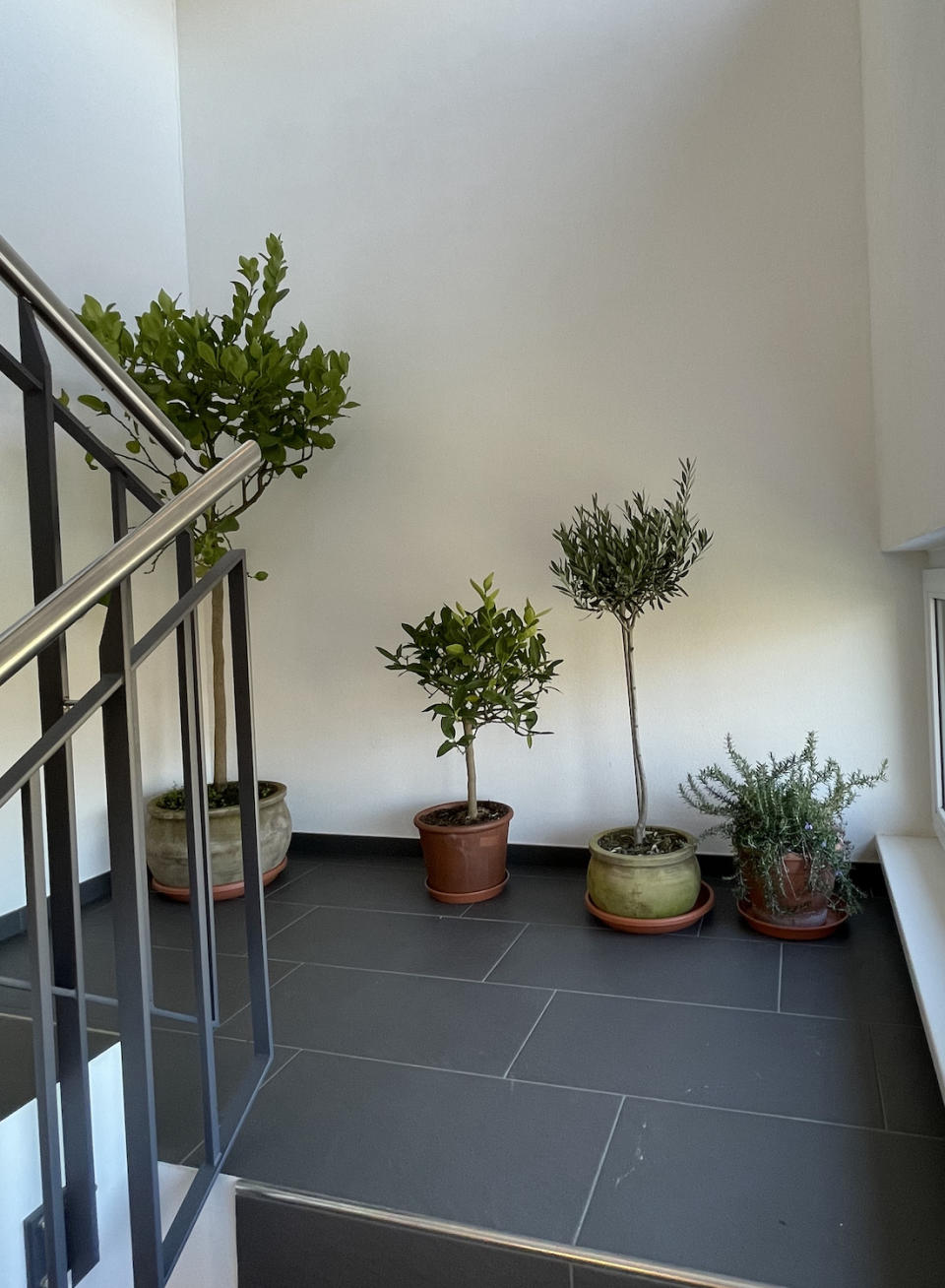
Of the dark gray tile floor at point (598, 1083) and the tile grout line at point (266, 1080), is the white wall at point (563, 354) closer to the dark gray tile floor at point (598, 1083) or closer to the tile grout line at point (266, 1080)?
the dark gray tile floor at point (598, 1083)

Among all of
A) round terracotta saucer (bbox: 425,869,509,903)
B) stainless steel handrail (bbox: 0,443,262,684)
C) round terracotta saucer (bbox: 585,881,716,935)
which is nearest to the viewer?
stainless steel handrail (bbox: 0,443,262,684)

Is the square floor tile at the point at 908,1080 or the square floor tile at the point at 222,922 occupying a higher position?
the square floor tile at the point at 222,922

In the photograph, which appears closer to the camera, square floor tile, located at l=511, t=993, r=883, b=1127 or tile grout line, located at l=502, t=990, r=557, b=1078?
square floor tile, located at l=511, t=993, r=883, b=1127

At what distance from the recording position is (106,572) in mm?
1084

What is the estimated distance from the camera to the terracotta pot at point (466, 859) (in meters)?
2.80

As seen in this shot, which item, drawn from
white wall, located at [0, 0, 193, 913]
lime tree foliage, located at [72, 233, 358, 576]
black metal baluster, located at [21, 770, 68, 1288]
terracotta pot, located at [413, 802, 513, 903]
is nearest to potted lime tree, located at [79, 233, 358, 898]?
lime tree foliage, located at [72, 233, 358, 576]

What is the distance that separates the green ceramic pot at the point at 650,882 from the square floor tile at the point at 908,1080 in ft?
2.15

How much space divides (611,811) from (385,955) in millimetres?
944

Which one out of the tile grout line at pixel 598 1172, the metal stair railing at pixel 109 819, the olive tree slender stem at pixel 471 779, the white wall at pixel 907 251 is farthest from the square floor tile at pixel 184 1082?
the white wall at pixel 907 251

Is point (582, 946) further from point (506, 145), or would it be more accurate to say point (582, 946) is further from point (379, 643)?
point (506, 145)

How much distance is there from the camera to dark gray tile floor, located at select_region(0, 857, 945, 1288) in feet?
4.52

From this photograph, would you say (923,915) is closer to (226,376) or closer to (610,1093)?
(610,1093)

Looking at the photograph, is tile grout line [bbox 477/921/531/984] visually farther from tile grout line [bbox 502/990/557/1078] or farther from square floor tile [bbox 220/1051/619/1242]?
square floor tile [bbox 220/1051/619/1242]

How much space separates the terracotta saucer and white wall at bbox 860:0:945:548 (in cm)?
99
